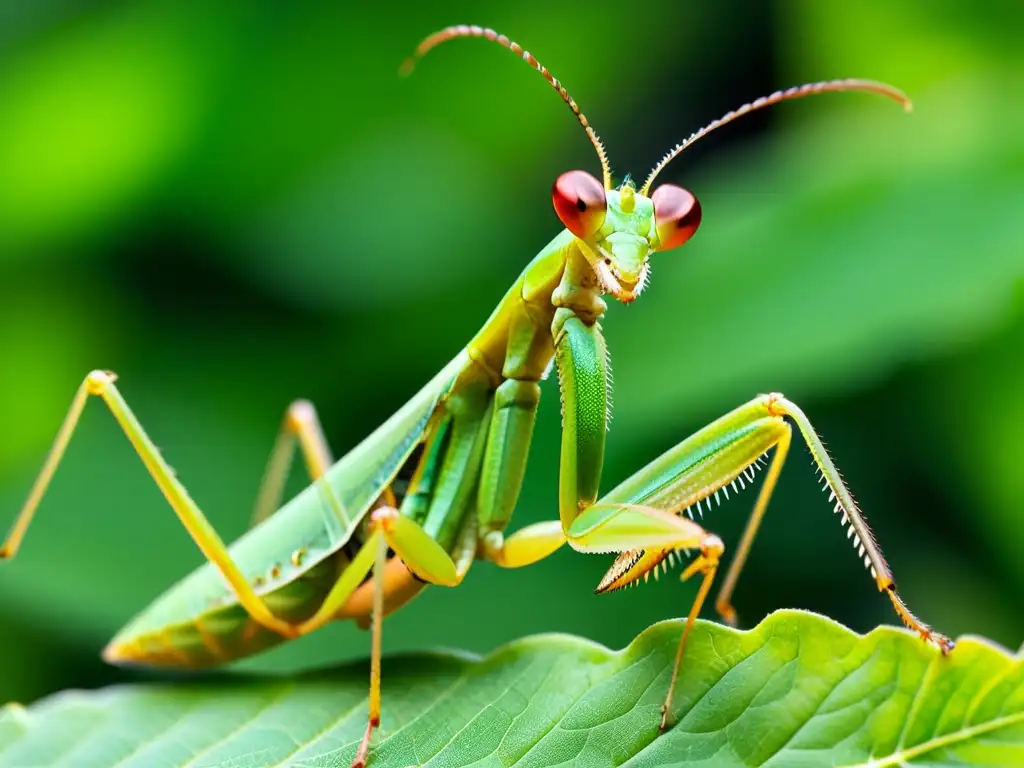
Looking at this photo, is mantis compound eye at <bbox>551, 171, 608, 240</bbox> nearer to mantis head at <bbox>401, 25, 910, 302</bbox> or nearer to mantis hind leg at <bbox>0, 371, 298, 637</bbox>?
mantis head at <bbox>401, 25, 910, 302</bbox>

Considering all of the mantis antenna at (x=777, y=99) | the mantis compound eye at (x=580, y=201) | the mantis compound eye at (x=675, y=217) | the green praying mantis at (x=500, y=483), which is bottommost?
the green praying mantis at (x=500, y=483)

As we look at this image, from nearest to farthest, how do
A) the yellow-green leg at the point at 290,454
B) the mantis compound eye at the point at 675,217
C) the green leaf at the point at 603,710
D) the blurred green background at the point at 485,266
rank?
1. the green leaf at the point at 603,710
2. the mantis compound eye at the point at 675,217
3. the yellow-green leg at the point at 290,454
4. the blurred green background at the point at 485,266

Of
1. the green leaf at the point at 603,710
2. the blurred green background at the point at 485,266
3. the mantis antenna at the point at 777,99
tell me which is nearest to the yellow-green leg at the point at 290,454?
the blurred green background at the point at 485,266

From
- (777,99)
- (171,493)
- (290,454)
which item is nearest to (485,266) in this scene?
(290,454)

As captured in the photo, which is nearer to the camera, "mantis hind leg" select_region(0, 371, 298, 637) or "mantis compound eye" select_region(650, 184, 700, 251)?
"mantis compound eye" select_region(650, 184, 700, 251)

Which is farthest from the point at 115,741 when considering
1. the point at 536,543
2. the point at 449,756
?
the point at 536,543

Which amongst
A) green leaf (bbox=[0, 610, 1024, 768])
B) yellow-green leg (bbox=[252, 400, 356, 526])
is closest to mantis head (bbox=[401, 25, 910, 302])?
green leaf (bbox=[0, 610, 1024, 768])

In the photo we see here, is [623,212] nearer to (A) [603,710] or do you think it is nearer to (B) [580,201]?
(B) [580,201]

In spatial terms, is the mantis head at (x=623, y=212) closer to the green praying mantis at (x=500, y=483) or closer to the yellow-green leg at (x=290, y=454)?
the green praying mantis at (x=500, y=483)
